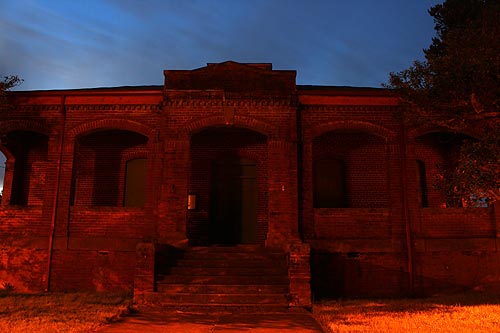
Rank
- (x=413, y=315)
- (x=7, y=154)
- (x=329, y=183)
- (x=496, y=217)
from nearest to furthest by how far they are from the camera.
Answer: (x=413, y=315) < (x=496, y=217) < (x=329, y=183) < (x=7, y=154)

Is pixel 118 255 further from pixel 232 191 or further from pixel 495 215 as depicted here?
pixel 495 215

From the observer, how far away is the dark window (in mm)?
13508

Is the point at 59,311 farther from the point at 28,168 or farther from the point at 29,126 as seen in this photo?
the point at 28,168

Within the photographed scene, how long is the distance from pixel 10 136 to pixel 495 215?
14.2 meters

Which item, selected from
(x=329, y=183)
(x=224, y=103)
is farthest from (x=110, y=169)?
(x=329, y=183)

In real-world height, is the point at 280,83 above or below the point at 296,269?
above

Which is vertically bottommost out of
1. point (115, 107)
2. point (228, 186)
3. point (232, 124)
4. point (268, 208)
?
point (268, 208)

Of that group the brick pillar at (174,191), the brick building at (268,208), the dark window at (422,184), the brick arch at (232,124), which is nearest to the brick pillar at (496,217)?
the brick building at (268,208)

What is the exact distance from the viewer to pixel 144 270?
9.24 metres

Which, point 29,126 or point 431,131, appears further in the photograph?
point 29,126

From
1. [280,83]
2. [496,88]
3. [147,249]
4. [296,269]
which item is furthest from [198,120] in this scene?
[496,88]

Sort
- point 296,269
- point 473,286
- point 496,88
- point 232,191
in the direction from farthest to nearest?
point 232,191
point 473,286
point 296,269
point 496,88

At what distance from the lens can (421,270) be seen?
11.3 meters

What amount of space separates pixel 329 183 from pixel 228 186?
10.2ft
